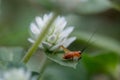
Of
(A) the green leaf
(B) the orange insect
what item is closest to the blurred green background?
(A) the green leaf

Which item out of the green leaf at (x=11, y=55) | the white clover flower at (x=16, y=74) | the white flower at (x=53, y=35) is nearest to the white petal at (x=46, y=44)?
the white flower at (x=53, y=35)

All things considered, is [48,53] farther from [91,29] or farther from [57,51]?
Answer: [91,29]

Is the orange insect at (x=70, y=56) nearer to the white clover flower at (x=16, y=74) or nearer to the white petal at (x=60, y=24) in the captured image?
the white petal at (x=60, y=24)

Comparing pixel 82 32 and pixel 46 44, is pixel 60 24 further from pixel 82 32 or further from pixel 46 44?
pixel 82 32

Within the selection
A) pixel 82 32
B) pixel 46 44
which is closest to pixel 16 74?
pixel 46 44

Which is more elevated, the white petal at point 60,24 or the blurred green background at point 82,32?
the white petal at point 60,24

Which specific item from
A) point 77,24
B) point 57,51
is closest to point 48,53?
point 57,51
